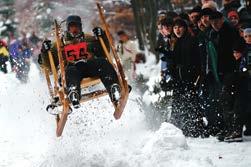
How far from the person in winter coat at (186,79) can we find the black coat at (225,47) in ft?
2.09

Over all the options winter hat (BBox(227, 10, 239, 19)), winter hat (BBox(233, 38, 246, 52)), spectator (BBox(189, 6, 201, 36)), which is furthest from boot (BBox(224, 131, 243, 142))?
winter hat (BBox(227, 10, 239, 19))

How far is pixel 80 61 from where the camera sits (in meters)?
8.30

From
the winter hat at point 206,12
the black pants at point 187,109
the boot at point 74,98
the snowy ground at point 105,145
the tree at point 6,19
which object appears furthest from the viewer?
the tree at point 6,19

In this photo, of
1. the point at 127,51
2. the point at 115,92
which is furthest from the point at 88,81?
the point at 127,51

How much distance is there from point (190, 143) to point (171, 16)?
2.33 m

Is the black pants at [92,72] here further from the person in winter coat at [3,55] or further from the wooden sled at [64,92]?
the person in winter coat at [3,55]

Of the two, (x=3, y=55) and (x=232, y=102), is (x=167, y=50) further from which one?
(x=3, y=55)

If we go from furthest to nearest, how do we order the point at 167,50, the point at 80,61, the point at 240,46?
the point at 80,61 → the point at 167,50 → the point at 240,46

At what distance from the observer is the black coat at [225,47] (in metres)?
6.90

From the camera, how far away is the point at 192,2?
71.8 ft

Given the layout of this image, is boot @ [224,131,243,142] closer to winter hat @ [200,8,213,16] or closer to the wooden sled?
winter hat @ [200,8,213,16]

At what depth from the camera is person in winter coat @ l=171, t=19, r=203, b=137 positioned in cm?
758

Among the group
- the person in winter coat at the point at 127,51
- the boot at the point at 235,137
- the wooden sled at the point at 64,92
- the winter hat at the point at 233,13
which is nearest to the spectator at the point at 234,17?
the winter hat at the point at 233,13

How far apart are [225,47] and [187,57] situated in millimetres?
780
